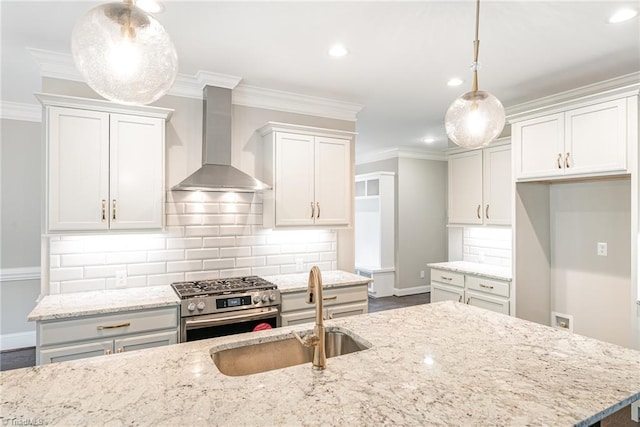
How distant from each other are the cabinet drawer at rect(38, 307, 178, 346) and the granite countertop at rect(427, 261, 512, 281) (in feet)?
9.69

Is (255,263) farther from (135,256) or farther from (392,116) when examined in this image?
(392,116)

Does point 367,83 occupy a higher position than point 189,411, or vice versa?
point 367,83

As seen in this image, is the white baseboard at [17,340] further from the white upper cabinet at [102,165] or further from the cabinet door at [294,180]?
the cabinet door at [294,180]

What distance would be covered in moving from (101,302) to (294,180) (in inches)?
72.1

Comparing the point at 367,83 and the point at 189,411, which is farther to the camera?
the point at 367,83

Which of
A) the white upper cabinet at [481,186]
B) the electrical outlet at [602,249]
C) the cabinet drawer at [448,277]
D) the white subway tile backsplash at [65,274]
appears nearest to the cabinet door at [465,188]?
the white upper cabinet at [481,186]

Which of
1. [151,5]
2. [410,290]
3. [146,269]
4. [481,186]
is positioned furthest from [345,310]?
[410,290]

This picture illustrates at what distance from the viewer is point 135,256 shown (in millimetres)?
3115

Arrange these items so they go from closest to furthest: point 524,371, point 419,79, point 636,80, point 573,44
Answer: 1. point 524,371
2. point 573,44
3. point 636,80
4. point 419,79

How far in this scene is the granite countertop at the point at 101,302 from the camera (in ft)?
7.80

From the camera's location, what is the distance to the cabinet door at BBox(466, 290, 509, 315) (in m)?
3.64

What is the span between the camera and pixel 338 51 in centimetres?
276

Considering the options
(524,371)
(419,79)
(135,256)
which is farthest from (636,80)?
(135,256)

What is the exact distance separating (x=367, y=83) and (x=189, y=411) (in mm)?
3065
